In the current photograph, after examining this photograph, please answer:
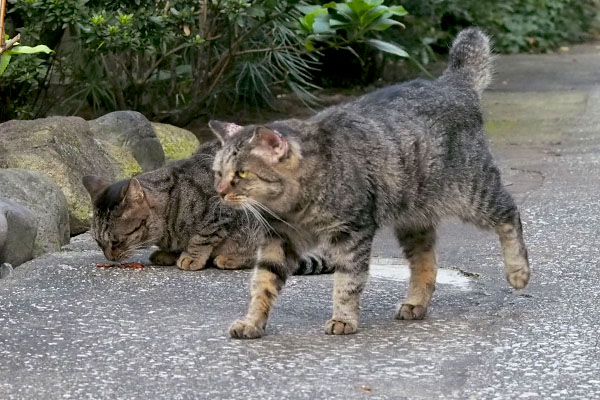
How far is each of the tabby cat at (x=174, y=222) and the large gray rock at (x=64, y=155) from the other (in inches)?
36.7

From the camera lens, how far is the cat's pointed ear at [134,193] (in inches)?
261

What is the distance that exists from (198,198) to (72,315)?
5.48 feet

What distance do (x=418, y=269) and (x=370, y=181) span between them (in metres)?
0.67

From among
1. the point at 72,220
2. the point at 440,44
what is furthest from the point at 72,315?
the point at 440,44

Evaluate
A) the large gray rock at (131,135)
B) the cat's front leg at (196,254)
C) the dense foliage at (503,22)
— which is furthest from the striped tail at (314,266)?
the dense foliage at (503,22)

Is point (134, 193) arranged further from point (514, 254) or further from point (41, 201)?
point (514, 254)

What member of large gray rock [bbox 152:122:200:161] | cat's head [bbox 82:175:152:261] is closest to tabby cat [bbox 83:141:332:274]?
cat's head [bbox 82:175:152:261]

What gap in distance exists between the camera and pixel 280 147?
4828 mm

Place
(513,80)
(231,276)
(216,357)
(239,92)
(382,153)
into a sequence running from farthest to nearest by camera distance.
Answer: (513,80) → (239,92) → (231,276) → (382,153) → (216,357)

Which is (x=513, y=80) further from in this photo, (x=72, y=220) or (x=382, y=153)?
(x=382, y=153)

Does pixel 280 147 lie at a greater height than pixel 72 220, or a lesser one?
greater

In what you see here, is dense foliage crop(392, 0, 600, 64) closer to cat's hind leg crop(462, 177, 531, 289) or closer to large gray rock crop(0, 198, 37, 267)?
large gray rock crop(0, 198, 37, 267)

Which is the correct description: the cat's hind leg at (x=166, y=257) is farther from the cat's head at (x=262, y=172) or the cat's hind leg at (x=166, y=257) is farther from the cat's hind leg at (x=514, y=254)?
the cat's hind leg at (x=514, y=254)

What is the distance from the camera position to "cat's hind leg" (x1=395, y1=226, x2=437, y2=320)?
5.32 metres
